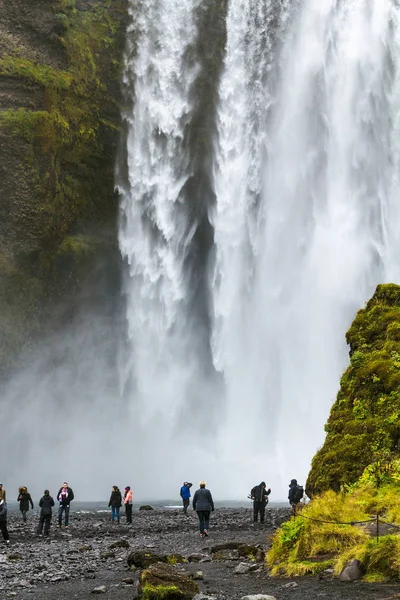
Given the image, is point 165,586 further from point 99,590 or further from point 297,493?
point 297,493

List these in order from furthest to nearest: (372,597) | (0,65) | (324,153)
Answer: (324,153) < (0,65) < (372,597)

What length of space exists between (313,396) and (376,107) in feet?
64.2

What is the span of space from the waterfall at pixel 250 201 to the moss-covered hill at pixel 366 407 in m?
27.0

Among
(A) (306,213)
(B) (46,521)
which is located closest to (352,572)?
(B) (46,521)

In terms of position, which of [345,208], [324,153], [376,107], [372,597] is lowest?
[372,597]

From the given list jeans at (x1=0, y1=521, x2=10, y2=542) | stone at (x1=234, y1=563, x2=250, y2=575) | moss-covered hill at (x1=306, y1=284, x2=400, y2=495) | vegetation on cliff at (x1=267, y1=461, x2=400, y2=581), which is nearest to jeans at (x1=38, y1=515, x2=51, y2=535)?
jeans at (x1=0, y1=521, x2=10, y2=542)

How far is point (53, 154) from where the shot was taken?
45.2 meters

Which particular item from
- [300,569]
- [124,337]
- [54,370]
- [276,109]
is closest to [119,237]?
[124,337]

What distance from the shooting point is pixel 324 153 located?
4741cm

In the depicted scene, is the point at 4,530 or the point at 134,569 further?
the point at 4,530

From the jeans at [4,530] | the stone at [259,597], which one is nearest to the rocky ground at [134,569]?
the jeans at [4,530]

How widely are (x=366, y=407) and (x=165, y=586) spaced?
18.3ft

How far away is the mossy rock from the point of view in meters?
9.11

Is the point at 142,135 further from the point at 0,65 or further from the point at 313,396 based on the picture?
the point at 313,396
